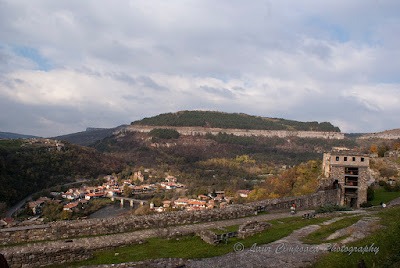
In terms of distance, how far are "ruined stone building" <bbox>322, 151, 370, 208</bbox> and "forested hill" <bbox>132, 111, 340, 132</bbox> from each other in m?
97.6

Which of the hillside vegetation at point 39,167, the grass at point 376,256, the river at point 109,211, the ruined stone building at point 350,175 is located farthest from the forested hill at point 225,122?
→ the grass at point 376,256

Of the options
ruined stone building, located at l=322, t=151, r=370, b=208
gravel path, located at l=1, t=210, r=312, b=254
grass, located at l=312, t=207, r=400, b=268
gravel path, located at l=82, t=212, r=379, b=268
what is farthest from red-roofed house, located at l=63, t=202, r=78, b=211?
grass, located at l=312, t=207, r=400, b=268

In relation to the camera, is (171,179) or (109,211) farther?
(171,179)

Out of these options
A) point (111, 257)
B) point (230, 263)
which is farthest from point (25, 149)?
point (230, 263)

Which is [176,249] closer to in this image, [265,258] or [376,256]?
[265,258]

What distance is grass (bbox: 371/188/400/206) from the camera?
746 inches

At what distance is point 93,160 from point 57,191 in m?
22.9

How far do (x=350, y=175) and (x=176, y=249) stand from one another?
16547 millimetres

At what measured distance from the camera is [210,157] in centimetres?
9300

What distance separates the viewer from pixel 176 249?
27.5 ft

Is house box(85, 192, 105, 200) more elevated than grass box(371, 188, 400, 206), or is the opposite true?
grass box(371, 188, 400, 206)

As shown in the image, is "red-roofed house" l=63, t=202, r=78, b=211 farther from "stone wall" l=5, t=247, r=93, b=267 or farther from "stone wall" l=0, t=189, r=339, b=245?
"stone wall" l=5, t=247, r=93, b=267

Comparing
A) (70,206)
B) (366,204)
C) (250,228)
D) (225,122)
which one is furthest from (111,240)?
(225,122)

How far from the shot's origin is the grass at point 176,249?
759cm
